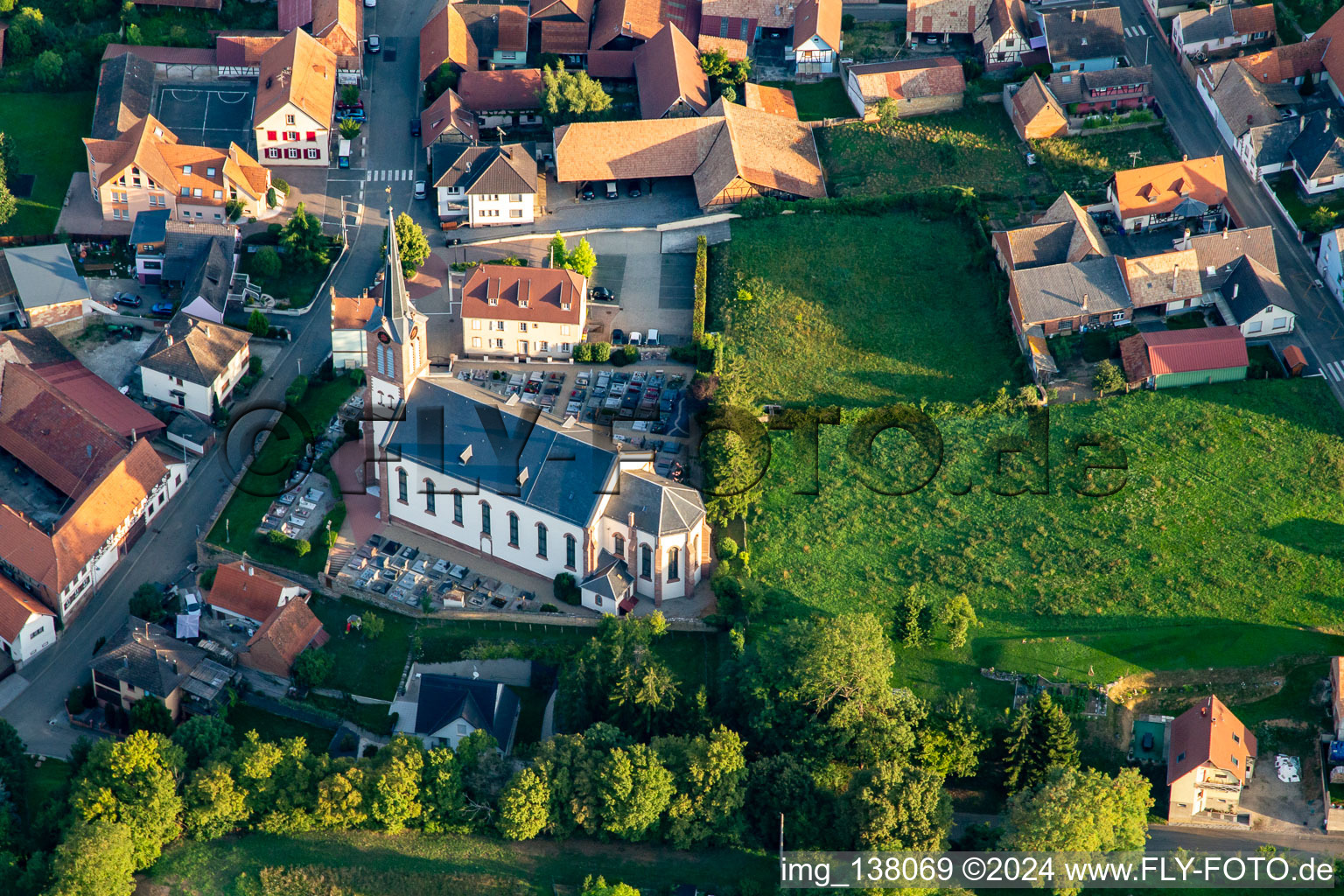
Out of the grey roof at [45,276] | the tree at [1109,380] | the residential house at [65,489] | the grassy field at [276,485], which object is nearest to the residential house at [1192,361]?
the tree at [1109,380]

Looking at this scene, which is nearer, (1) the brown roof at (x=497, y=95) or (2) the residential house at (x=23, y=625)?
(2) the residential house at (x=23, y=625)

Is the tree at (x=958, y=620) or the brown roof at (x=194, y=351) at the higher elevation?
the brown roof at (x=194, y=351)

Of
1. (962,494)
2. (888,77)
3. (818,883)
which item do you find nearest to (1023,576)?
(962,494)

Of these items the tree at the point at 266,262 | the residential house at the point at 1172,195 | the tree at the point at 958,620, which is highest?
the residential house at the point at 1172,195

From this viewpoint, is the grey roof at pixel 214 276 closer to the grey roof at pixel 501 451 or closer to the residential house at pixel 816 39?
the grey roof at pixel 501 451

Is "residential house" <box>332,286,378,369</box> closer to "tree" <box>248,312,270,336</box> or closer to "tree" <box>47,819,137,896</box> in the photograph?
"tree" <box>248,312,270,336</box>

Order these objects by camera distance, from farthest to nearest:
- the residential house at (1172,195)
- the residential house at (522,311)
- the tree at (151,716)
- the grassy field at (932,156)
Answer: the grassy field at (932,156) → the residential house at (1172,195) → the residential house at (522,311) → the tree at (151,716)

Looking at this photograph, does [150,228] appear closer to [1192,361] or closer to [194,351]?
[194,351]
